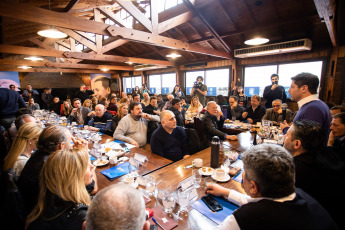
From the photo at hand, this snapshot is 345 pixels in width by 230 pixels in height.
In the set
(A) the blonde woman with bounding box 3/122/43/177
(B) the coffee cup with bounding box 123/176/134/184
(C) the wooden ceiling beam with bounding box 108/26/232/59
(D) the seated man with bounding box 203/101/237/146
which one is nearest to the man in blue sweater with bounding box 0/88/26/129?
(C) the wooden ceiling beam with bounding box 108/26/232/59

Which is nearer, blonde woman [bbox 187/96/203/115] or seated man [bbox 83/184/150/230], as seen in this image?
seated man [bbox 83/184/150/230]

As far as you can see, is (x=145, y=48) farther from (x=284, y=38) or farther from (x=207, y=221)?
(x=207, y=221)

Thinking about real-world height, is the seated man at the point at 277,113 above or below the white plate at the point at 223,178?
above

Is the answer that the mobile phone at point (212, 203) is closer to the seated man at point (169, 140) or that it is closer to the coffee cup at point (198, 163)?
the coffee cup at point (198, 163)

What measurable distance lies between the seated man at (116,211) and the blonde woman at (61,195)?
41cm

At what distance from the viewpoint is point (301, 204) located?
0.81 m

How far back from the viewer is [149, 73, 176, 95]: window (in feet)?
38.9

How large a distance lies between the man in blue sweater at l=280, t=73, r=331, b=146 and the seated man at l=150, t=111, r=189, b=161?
1583 millimetres

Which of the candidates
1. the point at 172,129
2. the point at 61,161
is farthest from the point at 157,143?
the point at 61,161

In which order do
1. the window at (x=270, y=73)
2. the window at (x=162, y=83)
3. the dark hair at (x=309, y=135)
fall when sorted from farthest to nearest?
the window at (x=162, y=83), the window at (x=270, y=73), the dark hair at (x=309, y=135)

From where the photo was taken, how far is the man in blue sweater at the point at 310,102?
6.62ft

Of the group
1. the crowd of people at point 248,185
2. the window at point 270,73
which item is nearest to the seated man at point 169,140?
the crowd of people at point 248,185

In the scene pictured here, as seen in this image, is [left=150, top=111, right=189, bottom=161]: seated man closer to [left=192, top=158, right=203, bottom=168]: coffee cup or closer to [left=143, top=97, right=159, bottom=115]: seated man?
[left=192, top=158, right=203, bottom=168]: coffee cup

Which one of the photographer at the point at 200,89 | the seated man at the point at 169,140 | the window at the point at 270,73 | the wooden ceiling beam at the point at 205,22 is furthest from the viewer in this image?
the photographer at the point at 200,89
